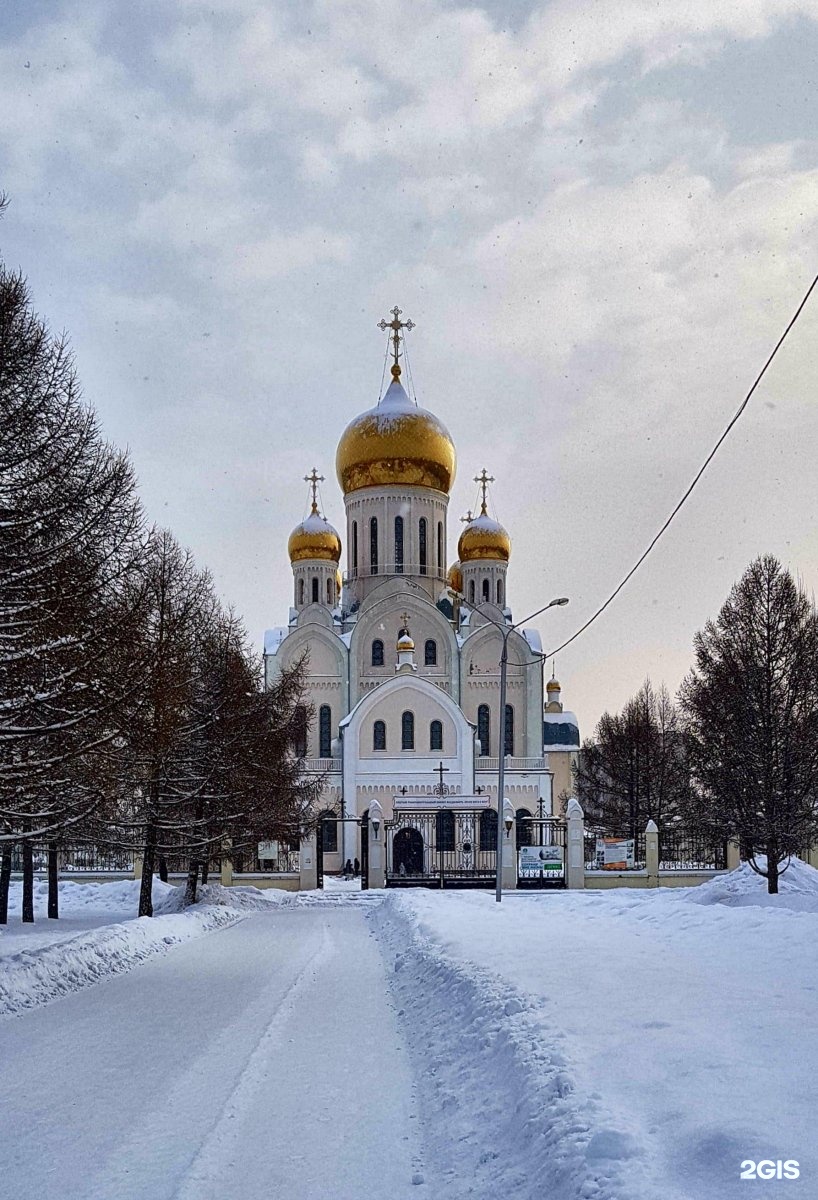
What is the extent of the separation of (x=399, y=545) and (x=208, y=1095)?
4828cm

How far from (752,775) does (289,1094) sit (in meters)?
22.6

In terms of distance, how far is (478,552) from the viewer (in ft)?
188

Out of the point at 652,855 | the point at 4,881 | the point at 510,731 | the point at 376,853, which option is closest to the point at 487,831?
the point at 376,853

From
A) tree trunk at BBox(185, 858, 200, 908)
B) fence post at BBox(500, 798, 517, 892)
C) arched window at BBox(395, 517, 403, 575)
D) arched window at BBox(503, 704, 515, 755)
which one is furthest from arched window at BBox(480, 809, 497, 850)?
arched window at BBox(395, 517, 403, 575)

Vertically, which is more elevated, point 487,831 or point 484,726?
point 484,726

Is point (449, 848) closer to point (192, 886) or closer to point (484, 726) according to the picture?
point (192, 886)

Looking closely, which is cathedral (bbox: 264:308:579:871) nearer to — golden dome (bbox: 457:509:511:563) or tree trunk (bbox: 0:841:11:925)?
golden dome (bbox: 457:509:511:563)

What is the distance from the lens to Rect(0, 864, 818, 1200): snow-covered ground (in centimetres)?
547

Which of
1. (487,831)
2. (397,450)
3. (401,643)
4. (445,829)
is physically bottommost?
(487,831)

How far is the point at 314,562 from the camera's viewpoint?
5756cm

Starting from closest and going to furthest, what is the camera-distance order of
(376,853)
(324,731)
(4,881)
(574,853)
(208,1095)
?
(208,1095), (4,881), (574,853), (376,853), (324,731)

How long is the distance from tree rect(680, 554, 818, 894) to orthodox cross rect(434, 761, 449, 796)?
53.9ft

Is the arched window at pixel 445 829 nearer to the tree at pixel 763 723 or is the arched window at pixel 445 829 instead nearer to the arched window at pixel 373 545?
the tree at pixel 763 723

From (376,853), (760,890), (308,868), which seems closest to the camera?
(760,890)
